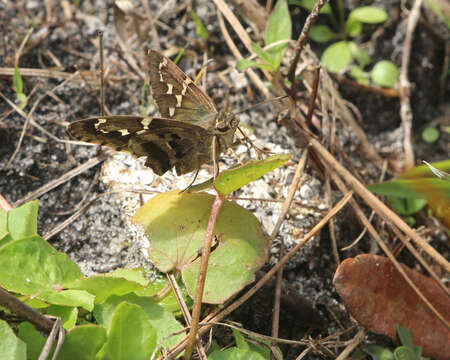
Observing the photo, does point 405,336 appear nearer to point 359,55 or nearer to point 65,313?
point 65,313

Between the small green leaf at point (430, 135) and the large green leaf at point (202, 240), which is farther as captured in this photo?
the small green leaf at point (430, 135)

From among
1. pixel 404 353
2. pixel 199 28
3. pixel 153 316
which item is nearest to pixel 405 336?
pixel 404 353

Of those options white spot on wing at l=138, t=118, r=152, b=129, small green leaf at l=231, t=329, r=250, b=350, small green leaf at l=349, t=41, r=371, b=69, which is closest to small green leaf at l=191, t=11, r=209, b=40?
small green leaf at l=349, t=41, r=371, b=69

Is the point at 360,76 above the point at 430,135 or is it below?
above

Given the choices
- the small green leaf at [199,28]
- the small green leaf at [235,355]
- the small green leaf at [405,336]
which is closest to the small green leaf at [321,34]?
the small green leaf at [199,28]

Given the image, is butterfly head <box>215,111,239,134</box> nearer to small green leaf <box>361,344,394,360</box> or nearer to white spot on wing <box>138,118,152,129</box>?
white spot on wing <box>138,118,152,129</box>

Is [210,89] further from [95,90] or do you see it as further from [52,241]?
[52,241]

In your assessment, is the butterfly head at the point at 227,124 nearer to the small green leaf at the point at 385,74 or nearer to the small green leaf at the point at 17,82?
the small green leaf at the point at 17,82
